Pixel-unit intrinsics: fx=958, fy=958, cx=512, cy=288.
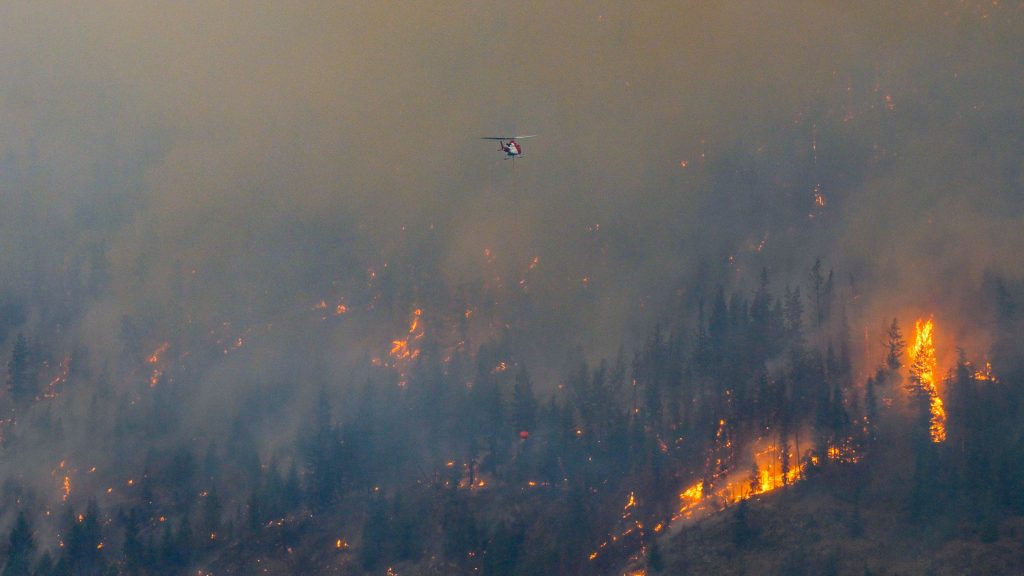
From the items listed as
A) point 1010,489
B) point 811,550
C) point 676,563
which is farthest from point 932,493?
point 676,563

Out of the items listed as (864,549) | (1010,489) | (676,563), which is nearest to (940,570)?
(864,549)

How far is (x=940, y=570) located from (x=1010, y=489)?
32.5 m

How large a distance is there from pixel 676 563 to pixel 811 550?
2728cm

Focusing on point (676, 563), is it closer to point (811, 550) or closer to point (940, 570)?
point (811, 550)

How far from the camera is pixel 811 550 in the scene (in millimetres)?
190750

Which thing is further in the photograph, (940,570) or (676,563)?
(676,563)

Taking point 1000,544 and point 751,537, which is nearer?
point 1000,544

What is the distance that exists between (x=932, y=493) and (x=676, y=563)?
5522cm

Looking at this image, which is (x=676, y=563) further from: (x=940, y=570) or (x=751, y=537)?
(x=940, y=570)

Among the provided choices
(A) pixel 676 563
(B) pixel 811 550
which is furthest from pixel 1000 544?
(A) pixel 676 563

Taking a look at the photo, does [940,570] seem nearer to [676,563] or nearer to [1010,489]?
[1010,489]

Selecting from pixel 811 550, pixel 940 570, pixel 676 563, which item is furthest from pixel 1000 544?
pixel 676 563

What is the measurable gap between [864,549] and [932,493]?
2321 centimetres

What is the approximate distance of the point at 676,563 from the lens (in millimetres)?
199250
